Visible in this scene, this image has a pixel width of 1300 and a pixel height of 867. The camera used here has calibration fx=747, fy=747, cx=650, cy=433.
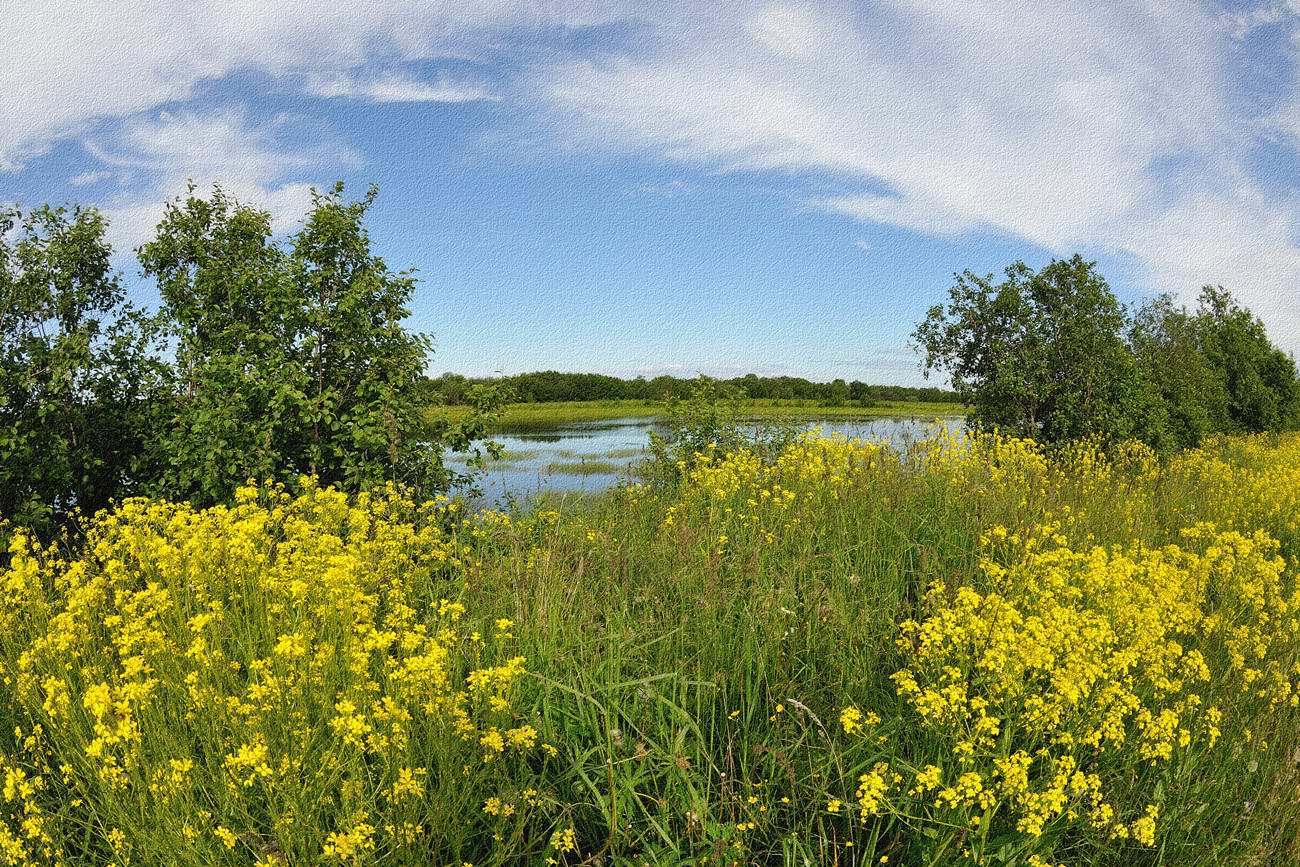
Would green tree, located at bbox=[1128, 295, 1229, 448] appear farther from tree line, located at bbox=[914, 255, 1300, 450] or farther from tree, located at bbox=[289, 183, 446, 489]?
tree, located at bbox=[289, 183, 446, 489]

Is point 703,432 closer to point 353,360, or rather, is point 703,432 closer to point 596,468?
point 353,360

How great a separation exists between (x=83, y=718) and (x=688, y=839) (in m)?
2.75

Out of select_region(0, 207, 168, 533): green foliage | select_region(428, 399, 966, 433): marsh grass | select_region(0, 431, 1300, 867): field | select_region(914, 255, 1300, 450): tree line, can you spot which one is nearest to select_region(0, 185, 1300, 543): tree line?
select_region(0, 207, 168, 533): green foliage

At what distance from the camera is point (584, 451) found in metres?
23.2

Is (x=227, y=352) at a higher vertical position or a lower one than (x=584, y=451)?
higher

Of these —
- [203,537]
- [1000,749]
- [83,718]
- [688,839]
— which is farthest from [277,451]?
[1000,749]

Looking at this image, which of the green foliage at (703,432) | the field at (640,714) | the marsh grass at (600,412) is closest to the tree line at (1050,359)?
the green foliage at (703,432)

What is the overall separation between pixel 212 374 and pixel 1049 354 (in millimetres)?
13997

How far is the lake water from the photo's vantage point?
8789 millimetres

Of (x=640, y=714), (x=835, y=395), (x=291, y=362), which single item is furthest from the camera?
(x=835, y=395)

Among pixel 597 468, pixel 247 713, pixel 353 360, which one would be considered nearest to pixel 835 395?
pixel 597 468

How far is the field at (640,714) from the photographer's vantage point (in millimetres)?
2701

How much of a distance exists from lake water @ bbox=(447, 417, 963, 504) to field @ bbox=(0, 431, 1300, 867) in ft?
11.6

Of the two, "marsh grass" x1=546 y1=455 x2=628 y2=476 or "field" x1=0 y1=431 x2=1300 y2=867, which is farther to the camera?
"marsh grass" x1=546 y1=455 x2=628 y2=476
